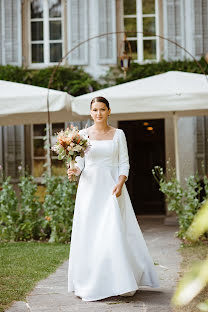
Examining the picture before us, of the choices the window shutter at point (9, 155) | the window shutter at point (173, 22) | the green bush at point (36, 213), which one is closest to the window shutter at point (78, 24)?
the window shutter at point (173, 22)

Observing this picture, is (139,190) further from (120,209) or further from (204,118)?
(120,209)

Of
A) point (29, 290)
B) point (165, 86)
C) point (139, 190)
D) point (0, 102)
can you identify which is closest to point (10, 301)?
point (29, 290)

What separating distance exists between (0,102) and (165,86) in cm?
233

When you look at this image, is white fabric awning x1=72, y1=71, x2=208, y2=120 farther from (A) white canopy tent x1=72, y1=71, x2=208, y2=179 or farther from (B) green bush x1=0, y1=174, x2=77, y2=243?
(B) green bush x1=0, y1=174, x2=77, y2=243

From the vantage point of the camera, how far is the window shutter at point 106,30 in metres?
10.9

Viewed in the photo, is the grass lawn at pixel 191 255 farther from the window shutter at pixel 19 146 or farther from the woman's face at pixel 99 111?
the window shutter at pixel 19 146

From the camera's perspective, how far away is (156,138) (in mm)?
15156

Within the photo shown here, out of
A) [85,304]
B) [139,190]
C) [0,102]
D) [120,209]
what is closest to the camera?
[85,304]

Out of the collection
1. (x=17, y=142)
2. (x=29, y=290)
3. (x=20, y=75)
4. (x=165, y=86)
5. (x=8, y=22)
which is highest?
(x=8, y=22)

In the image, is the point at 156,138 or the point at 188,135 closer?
the point at 188,135

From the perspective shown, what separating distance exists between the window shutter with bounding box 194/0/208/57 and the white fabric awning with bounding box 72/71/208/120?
3.41m

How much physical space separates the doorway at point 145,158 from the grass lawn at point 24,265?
629 cm

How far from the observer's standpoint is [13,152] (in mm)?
10617

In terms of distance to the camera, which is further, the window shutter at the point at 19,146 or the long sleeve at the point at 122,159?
the window shutter at the point at 19,146
